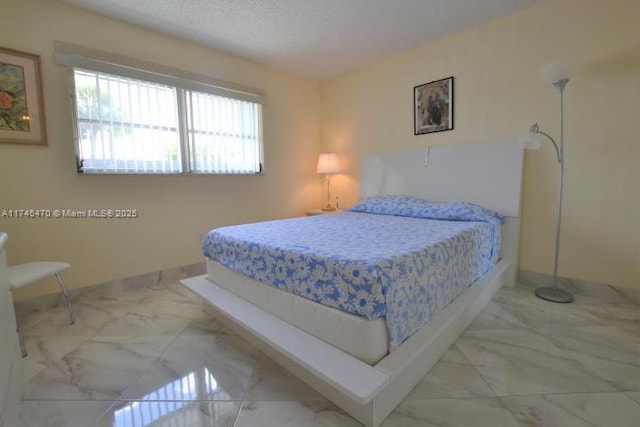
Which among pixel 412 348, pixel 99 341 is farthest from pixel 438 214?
pixel 99 341

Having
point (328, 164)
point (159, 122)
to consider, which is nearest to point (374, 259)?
point (159, 122)

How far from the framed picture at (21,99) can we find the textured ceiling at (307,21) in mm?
609

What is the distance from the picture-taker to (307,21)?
2562 millimetres

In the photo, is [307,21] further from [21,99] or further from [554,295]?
[554,295]

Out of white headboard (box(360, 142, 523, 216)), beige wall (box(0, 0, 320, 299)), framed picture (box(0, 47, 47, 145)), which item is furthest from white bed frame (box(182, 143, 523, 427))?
framed picture (box(0, 47, 47, 145))

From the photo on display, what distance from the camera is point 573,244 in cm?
240

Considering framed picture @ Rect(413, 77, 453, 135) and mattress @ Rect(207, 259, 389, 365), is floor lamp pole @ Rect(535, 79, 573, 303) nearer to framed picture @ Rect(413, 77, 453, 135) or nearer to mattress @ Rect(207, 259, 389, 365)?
framed picture @ Rect(413, 77, 453, 135)

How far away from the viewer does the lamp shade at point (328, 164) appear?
3852mm

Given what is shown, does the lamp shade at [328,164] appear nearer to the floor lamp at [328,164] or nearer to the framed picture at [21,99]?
the floor lamp at [328,164]

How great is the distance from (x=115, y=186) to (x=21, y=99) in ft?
2.74

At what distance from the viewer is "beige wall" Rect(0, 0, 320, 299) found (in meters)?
2.17

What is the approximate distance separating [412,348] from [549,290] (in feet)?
6.13

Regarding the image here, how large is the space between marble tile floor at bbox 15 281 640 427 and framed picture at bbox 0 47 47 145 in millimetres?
1364

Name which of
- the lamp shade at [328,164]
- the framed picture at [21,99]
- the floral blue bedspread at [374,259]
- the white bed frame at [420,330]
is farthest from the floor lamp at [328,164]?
the framed picture at [21,99]
